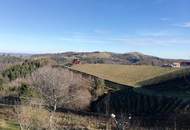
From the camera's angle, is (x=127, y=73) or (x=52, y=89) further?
(x=127, y=73)

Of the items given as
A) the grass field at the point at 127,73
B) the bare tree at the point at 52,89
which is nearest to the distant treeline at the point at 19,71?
the grass field at the point at 127,73

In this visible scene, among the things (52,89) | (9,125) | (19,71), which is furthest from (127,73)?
(9,125)

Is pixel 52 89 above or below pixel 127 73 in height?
below

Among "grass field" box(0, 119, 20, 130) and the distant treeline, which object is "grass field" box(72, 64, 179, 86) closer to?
the distant treeline

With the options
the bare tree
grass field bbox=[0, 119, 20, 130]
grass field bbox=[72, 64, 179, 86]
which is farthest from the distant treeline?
grass field bbox=[0, 119, 20, 130]

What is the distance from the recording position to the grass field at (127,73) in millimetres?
72375

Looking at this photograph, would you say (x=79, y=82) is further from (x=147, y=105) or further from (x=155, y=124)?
(x=155, y=124)

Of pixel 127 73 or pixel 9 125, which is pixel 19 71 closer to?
pixel 127 73

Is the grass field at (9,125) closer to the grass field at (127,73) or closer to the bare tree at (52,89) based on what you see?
the bare tree at (52,89)

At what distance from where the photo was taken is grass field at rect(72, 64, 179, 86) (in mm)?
72375

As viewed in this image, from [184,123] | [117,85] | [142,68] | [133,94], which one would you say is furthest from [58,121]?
[142,68]

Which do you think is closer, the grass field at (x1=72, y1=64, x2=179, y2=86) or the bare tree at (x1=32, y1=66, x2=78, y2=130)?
the bare tree at (x1=32, y1=66, x2=78, y2=130)

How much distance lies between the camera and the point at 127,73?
265ft

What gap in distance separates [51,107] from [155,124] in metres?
15.8
